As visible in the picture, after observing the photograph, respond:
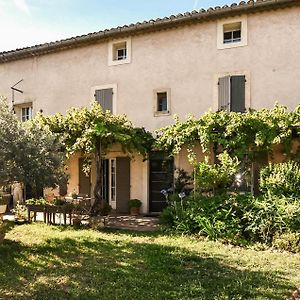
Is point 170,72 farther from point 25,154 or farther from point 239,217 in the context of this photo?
point 25,154

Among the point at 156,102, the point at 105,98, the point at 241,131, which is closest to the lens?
the point at 241,131

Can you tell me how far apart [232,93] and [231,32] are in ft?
7.88

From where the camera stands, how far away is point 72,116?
41.9 ft

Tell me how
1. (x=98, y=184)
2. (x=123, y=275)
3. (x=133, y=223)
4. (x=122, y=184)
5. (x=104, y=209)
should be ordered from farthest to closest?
(x=122, y=184), (x=98, y=184), (x=104, y=209), (x=133, y=223), (x=123, y=275)

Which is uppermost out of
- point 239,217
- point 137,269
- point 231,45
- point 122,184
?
point 231,45

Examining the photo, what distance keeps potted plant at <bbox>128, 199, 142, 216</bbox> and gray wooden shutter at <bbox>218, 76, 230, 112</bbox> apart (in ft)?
15.9

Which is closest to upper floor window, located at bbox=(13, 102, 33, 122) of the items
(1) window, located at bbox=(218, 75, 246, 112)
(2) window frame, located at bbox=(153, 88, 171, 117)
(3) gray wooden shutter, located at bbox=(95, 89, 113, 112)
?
(3) gray wooden shutter, located at bbox=(95, 89, 113, 112)

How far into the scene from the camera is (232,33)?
543 inches

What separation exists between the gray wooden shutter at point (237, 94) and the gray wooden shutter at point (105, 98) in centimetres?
511

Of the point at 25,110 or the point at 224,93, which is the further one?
the point at 25,110

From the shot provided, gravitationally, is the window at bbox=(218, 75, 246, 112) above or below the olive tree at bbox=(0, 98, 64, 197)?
above

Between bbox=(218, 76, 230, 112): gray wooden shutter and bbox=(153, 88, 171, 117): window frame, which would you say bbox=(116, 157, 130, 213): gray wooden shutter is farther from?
bbox=(218, 76, 230, 112): gray wooden shutter

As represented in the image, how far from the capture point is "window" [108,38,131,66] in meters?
15.3

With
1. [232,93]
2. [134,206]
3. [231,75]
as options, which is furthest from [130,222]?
[231,75]
